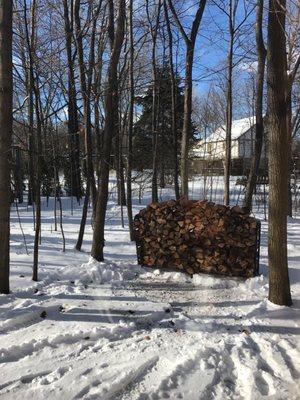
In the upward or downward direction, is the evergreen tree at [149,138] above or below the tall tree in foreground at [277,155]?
above

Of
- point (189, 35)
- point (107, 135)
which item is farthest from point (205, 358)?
point (189, 35)

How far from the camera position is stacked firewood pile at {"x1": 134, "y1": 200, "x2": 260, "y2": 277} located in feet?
23.5

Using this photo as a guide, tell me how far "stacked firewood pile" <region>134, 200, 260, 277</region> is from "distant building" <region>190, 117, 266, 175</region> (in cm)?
587

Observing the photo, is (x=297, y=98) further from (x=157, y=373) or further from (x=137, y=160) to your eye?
(x=157, y=373)

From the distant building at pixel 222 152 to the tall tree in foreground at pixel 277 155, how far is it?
7.22m

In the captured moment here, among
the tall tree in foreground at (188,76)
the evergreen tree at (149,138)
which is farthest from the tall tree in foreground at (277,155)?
the evergreen tree at (149,138)

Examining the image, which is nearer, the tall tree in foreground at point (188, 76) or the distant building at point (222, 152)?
the tall tree in foreground at point (188, 76)

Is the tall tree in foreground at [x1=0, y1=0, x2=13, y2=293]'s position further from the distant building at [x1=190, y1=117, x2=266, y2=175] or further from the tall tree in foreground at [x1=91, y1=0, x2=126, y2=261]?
the distant building at [x1=190, y1=117, x2=266, y2=175]

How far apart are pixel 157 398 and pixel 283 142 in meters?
3.50

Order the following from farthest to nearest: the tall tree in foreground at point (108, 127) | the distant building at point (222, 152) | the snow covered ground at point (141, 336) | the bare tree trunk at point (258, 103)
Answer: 1. the distant building at point (222, 152)
2. the bare tree trunk at point (258, 103)
3. the tall tree in foreground at point (108, 127)
4. the snow covered ground at point (141, 336)

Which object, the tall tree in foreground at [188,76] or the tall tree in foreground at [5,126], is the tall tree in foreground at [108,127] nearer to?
the tall tree in foreground at [5,126]

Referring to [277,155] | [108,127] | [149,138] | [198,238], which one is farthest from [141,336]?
[149,138]

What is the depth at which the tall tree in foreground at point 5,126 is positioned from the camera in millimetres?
5645

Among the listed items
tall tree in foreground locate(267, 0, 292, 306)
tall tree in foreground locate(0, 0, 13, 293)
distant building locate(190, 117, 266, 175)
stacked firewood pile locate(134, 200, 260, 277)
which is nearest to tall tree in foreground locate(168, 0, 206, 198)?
distant building locate(190, 117, 266, 175)
